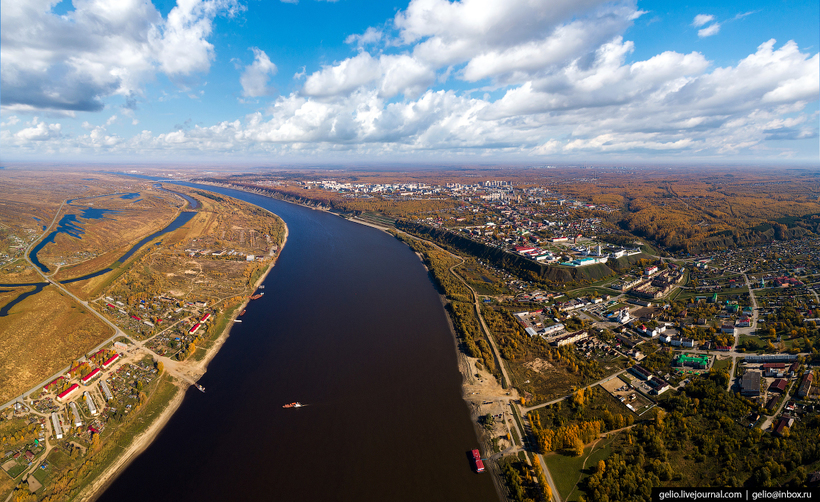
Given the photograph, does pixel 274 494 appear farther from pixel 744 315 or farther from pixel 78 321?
pixel 744 315

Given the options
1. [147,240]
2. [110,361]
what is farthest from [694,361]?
[147,240]

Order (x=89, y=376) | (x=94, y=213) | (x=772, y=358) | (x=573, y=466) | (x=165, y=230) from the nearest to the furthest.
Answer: (x=573, y=466)
(x=89, y=376)
(x=772, y=358)
(x=165, y=230)
(x=94, y=213)

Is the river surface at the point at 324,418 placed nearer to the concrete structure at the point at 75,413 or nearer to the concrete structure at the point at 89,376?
the concrete structure at the point at 75,413

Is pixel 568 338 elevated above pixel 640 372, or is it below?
above

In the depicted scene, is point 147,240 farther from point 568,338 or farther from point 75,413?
point 568,338

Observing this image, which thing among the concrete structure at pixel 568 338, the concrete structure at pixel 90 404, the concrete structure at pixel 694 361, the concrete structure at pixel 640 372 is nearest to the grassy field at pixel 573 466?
the concrete structure at pixel 640 372
